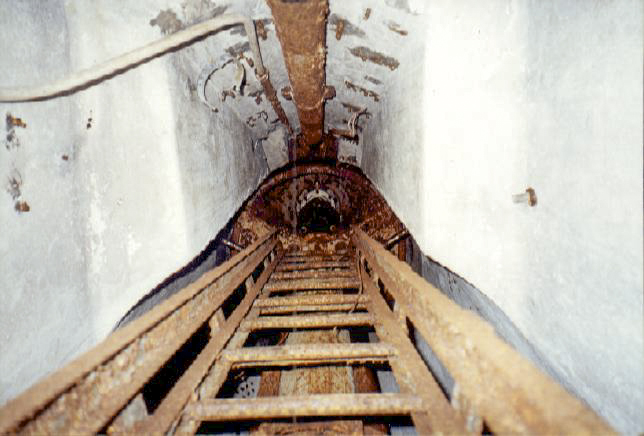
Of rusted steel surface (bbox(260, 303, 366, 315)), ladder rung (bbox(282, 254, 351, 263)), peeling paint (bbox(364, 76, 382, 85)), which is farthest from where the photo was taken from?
ladder rung (bbox(282, 254, 351, 263))


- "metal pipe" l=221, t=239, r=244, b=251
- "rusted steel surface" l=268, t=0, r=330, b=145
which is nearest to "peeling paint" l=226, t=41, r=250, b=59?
"rusted steel surface" l=268, t=0, r=330, b=145

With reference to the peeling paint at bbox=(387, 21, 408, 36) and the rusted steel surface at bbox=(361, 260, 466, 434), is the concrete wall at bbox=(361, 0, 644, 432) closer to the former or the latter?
the peeling paint at bbox=(387, 21, 408, 36)

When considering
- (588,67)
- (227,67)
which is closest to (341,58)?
(227,67)

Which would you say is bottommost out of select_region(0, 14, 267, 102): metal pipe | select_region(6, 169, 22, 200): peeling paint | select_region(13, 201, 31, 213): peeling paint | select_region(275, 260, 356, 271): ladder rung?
select_region(275, 260, 356, 271): ladder rung

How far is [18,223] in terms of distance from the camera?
1.42 m

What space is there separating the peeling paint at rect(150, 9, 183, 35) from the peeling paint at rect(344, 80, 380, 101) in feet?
5.05

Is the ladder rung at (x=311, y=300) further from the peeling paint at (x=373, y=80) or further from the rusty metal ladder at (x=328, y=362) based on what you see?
the peeling paint at (x=373, y=80)

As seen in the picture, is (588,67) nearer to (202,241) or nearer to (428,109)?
(428,109)

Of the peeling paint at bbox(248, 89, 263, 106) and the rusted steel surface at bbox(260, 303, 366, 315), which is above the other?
the peeling paint at bbox(248, 89, 263, 106)

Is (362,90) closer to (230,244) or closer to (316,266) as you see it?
(316,266)

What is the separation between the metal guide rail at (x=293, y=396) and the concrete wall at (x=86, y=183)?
462mm

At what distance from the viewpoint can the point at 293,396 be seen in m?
1.44

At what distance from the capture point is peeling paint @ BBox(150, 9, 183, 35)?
6.10ft

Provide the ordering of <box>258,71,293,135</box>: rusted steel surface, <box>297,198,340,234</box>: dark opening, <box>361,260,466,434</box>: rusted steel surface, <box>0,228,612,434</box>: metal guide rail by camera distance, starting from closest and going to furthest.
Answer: <box>0,228,612,434</box>: metal guide rail, <box>361,260,466,434</box>: rusted steel surface, <box>258,71,293,135</box>: rusted steel surface, <box>297,198,340,234</box>: dark opening
